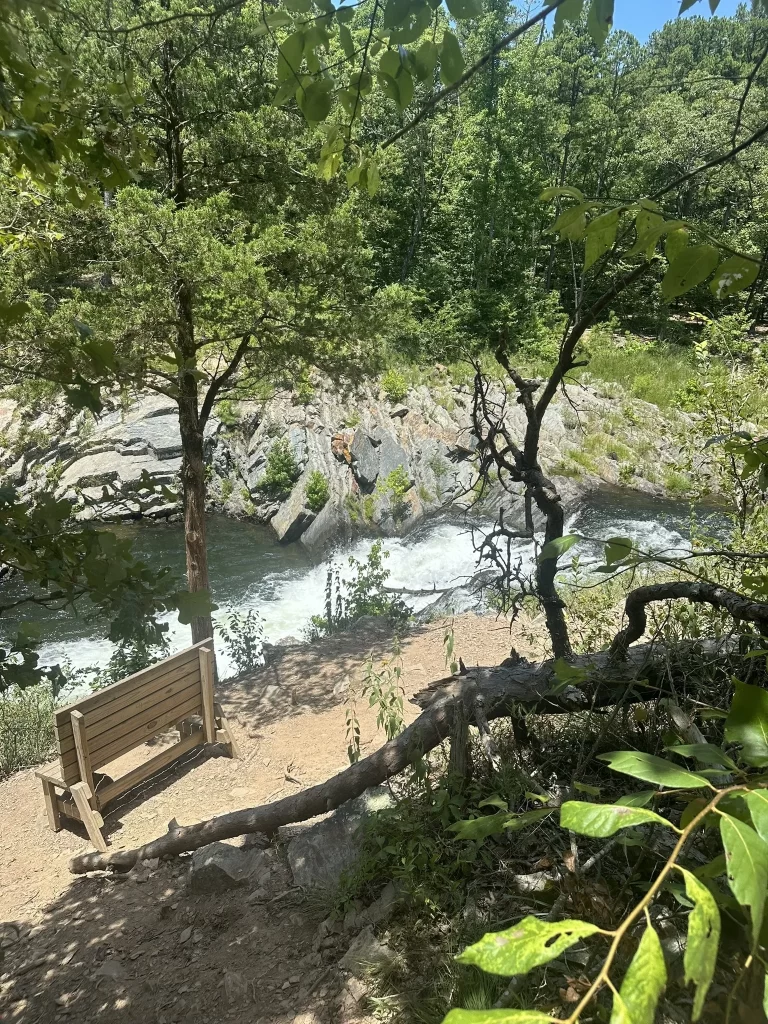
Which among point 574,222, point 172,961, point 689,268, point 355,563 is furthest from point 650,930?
point 355,563

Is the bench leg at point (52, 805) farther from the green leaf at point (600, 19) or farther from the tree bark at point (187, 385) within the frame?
the green leaf at point (600, 19)

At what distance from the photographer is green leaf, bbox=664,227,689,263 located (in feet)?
3.55

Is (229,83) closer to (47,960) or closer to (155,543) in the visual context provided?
(47,960)

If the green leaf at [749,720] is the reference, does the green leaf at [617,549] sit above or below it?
above

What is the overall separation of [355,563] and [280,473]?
3.68 metres

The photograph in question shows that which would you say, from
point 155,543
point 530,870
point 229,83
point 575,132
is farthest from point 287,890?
point 575,132

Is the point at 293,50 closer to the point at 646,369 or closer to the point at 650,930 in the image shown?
the point at 650,930

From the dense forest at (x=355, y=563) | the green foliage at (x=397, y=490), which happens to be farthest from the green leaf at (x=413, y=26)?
the green foliage at (x=397, y=490)

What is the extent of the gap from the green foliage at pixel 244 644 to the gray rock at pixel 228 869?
506cm

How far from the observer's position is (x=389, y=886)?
9.90 feet

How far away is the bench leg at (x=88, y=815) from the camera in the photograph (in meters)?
5.42

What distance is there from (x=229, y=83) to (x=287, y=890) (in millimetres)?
6798

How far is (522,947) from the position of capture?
1.97ft

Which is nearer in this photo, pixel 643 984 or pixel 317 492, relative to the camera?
pixel 643 984
